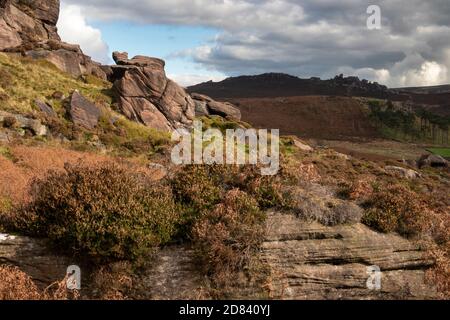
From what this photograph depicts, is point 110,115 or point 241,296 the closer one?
point 241,296

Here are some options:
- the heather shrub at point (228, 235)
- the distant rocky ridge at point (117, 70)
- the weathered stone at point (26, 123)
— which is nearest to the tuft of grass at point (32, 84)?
the weathered stone at point (26, 123)

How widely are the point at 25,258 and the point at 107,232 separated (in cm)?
177

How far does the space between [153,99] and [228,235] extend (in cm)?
3905

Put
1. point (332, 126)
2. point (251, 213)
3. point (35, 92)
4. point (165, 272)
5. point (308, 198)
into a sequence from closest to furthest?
1. point (165, 272)
2. point (251, 213)
3. point (308, 198)
4. point (35, 92)
5. point (332, 126)

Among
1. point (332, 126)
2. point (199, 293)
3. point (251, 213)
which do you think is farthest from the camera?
point (332, 126)

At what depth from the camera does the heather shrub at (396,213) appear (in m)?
10.3

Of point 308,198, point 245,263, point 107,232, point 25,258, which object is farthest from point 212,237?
point 25,258

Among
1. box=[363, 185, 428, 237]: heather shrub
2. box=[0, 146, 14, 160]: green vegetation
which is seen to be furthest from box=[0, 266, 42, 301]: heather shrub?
box=[0, 146, 14, 160]: green vegetation

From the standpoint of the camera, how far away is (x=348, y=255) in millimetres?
9477

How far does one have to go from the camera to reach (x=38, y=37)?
5888 cm

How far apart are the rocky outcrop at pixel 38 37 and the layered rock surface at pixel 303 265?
4557 cm

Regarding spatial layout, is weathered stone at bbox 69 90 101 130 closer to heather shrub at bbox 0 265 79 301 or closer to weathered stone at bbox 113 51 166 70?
weathered stone at bbox 113 51 166 70
